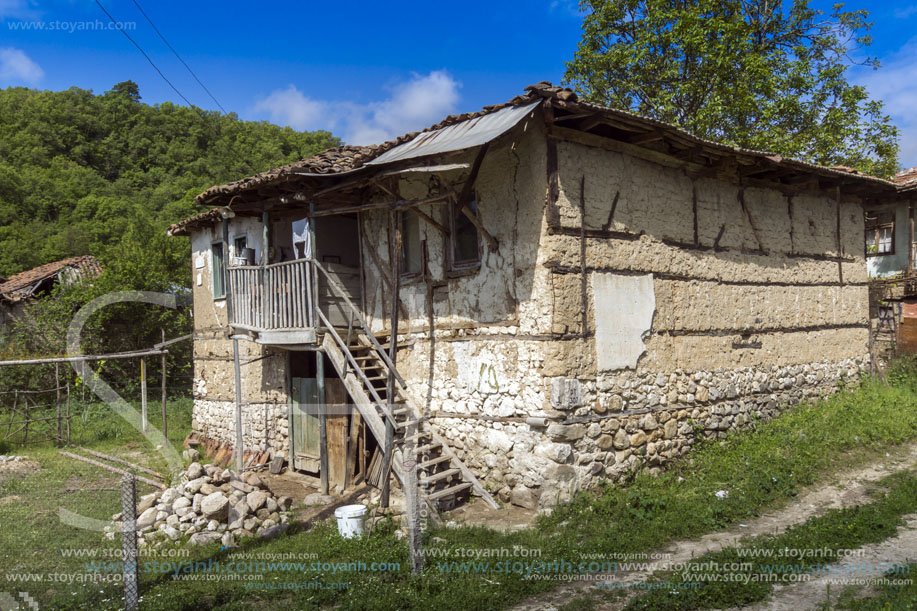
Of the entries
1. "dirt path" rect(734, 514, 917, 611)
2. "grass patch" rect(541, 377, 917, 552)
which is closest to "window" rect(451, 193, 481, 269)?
"grass patch" rect(541, 377, 917, 552)

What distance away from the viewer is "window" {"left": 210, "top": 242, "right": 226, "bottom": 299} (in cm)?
1352

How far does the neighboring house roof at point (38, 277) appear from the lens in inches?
848

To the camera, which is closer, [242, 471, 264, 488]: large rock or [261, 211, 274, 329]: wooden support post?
[242, 471, 264, 488]: large rock

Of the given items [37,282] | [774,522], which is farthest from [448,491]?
[37,282]

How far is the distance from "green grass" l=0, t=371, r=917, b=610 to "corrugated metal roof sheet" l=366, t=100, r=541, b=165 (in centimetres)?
422

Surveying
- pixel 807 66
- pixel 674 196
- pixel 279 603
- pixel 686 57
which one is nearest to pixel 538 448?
pixel 279 603

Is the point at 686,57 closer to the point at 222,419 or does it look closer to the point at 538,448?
the point at 538,448

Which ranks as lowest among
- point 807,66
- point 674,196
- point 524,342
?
point 524,342

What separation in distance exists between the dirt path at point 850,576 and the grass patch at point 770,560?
82 mm

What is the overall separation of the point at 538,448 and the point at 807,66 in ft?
47.3

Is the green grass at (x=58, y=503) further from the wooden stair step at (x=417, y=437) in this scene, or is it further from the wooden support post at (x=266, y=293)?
the wooden stair step at (x=417, y=437)

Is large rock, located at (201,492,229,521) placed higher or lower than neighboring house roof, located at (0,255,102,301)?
lower

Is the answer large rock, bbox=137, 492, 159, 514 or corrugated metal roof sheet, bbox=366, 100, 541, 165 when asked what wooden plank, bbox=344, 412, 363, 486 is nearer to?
large rock, bbox=137, 492, 159, 514

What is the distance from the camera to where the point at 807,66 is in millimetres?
16219
